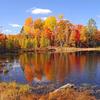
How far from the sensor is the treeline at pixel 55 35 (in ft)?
370

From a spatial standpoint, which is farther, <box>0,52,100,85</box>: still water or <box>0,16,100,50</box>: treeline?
<box>0,16,100,50</box>: treeline

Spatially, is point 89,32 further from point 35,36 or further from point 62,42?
point 35,36

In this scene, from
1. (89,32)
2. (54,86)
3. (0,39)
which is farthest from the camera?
(89,32)

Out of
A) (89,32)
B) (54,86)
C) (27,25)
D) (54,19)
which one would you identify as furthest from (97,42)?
(54,86)

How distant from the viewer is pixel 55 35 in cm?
11644

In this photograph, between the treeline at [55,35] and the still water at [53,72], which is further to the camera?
the treeline at [55,35]

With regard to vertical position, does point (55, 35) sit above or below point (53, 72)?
above

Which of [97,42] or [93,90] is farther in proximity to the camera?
[97,42]

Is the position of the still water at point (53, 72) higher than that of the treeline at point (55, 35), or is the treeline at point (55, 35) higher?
the treeline at point (55, 35)

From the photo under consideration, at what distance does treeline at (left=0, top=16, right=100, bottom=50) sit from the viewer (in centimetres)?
11263

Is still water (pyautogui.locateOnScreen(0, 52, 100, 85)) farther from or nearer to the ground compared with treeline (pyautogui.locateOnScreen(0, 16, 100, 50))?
nearer to the ground

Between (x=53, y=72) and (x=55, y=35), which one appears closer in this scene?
(x=53, y=72)

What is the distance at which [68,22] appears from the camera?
114938 mm

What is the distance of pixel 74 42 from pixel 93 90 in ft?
294
